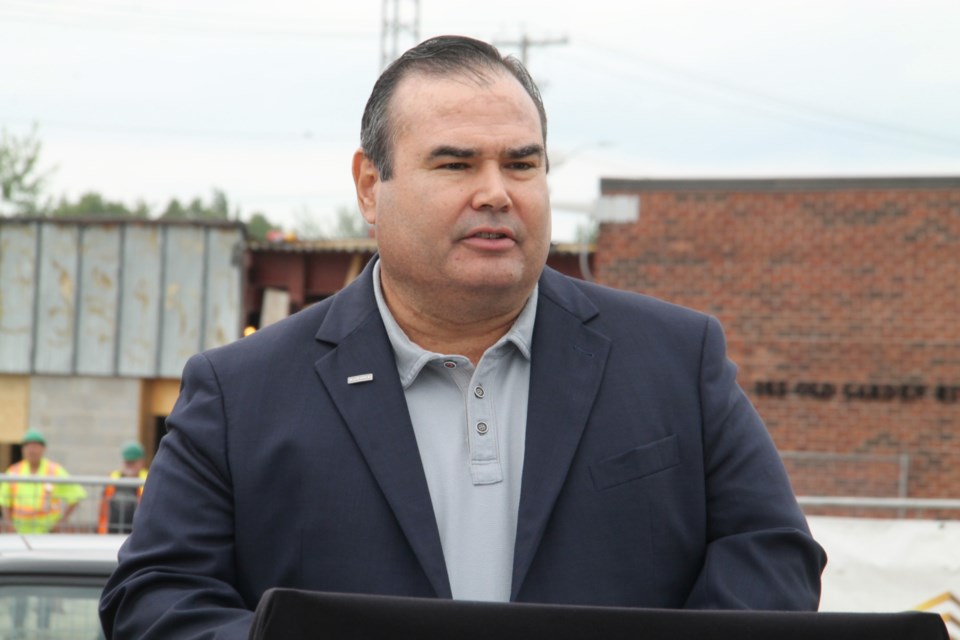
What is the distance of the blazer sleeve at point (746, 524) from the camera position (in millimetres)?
2152

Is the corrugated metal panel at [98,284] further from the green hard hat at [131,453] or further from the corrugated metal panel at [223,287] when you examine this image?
the green hard hat at [131,453]

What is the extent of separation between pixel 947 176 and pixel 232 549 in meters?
16.4

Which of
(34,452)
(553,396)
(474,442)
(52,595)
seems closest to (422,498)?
(474,442)

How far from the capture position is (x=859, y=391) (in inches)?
681

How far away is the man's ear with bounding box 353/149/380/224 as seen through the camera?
8.61ft

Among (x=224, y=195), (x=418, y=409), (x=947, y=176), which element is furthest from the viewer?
(x=224, y=195)

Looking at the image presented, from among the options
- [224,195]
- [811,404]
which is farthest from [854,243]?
[224,195]

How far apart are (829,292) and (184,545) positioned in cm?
1612

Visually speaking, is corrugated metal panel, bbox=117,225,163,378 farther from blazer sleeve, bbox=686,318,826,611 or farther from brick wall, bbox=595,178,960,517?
blazer sleeve, bbox=686,318,826,611

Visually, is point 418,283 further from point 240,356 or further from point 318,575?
point 318,575

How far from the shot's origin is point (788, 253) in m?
17.6

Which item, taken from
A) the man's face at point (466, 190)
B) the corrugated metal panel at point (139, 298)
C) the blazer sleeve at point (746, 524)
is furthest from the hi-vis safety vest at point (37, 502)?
the corrugated metal panel at point (139, 298)

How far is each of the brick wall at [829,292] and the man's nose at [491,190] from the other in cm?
1527

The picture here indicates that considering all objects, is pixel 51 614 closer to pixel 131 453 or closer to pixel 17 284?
pixel 131 453
